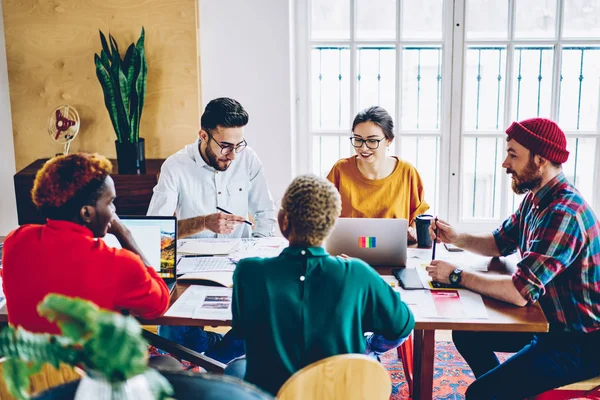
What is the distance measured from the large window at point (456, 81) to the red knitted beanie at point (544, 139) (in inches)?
68.8

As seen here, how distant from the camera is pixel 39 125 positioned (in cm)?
397

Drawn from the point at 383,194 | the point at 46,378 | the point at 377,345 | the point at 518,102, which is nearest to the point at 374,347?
the point at 377,345

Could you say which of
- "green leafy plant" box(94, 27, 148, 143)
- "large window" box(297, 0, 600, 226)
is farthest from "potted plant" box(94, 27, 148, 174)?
"large window" box(297, 0, 600, 226)

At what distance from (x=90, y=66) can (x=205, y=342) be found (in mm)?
2065

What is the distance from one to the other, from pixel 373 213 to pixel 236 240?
68 cm

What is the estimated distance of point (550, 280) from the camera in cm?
207

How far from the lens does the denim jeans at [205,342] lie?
101 inches

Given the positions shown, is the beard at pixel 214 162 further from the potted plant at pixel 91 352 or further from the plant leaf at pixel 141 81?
the potted plant at pixel 91 352

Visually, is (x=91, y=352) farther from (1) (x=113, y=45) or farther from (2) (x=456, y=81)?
(2) (x=456, y=81)

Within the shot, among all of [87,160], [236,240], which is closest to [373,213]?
[236,240]

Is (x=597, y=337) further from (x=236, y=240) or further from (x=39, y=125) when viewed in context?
(x=39, y=125)

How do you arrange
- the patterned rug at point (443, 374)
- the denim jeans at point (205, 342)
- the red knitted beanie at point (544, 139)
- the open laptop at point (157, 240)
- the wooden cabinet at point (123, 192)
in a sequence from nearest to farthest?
1. the red knitted beanie at point (544, 139)
2. the open laptop at point (157, 240)
3. the denim jeans at point (205, 342)
4. the patterned rug at point (443, 374)
5. the wooden cabinet at point (123, 192)

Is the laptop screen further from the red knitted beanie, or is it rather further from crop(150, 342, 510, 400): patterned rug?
the red knitted beanie

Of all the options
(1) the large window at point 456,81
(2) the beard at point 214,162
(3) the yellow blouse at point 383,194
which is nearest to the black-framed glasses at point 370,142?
(3) the yellow blouse at point 383,194
